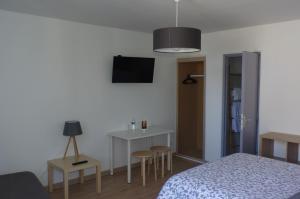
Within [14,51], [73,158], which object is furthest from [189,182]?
[14,51]

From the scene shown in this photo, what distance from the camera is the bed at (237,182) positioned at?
7.41 ft

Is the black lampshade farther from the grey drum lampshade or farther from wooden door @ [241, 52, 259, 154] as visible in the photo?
wooden door @ [241, 52, 259, 154]

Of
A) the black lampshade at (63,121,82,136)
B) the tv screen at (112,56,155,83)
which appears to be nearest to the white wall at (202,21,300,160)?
the tv screen at (112,56,155,83)

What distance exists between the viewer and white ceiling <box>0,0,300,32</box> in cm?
312

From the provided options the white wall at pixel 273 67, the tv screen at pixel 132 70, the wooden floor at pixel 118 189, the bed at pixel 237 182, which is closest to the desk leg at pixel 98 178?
the wooden floor at pixel 118 189

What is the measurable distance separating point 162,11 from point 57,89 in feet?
6.03

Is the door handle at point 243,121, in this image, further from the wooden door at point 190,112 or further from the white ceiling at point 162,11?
the wooden door at point 190,112

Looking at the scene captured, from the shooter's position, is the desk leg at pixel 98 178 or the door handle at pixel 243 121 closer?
the desk leg at pixel 98 178

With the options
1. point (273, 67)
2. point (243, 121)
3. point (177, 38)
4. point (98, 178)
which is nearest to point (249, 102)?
point (243, 121)

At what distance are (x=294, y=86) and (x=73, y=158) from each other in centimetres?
333

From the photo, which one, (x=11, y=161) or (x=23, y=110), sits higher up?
(x=23, y=110)

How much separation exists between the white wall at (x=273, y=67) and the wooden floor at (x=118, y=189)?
1.65 meters

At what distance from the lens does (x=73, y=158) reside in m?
4.00

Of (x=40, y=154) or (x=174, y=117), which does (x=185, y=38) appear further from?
(x=174, y=117)
